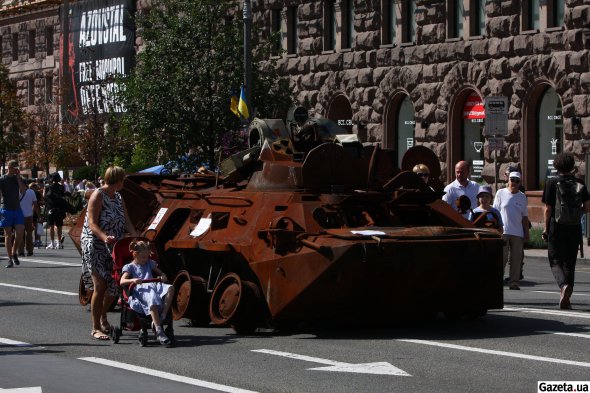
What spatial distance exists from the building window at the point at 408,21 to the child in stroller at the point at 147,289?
2880cm

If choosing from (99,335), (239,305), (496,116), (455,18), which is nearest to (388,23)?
(455,18)

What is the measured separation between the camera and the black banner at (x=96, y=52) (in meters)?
60.7

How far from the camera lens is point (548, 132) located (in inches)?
1495

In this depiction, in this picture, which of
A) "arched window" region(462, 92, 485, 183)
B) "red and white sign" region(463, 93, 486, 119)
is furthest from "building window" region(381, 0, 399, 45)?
"arched window" region(462, 92, 485, 183)

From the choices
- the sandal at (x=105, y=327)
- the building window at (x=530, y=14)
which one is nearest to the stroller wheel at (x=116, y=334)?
the sandal at (x=105, y=327)

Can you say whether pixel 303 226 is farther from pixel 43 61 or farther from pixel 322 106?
pixel 43 61

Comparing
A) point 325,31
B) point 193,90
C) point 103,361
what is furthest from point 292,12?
point 103,361

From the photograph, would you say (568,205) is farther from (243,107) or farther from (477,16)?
(477,16)

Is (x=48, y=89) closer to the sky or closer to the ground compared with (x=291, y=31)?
closer to the ground

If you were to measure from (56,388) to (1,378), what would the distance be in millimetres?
768

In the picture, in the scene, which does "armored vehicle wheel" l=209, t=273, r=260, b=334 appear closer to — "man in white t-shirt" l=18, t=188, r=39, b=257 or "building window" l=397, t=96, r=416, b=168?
"man in white t-shirt" l=18, t=188, r=39, b=257

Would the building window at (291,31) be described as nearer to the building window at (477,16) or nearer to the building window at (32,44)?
the building window at (477,16)

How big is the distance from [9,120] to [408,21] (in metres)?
29.8

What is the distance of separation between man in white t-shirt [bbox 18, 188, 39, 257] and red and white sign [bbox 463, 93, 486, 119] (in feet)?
43.2
